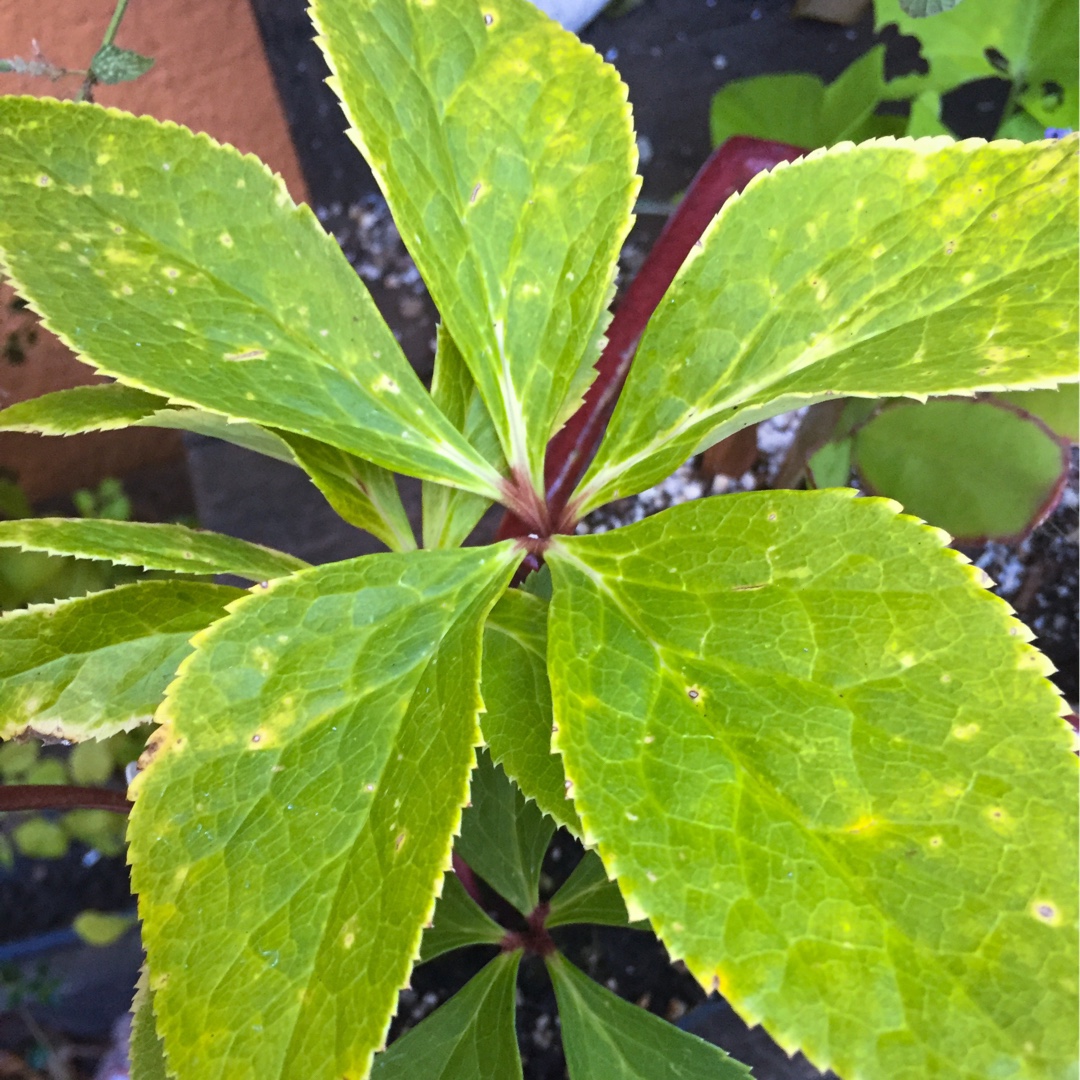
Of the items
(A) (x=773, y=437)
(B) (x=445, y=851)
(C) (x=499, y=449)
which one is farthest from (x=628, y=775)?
(A) (x=773, y=437)

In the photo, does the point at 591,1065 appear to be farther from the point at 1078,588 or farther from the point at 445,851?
the point at 1078,588

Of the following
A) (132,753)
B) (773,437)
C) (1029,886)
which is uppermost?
(1029,886)

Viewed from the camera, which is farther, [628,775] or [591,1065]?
[591,1065]

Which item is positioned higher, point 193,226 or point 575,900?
point 193,226

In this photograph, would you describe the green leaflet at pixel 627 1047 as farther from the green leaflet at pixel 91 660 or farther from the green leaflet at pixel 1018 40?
the green leaflet at pixel 1018 40

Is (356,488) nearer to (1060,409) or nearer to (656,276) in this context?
(656,276)

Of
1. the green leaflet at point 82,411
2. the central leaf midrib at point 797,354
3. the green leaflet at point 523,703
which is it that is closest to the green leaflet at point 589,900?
the green leaflet at point 523,703
